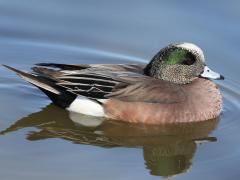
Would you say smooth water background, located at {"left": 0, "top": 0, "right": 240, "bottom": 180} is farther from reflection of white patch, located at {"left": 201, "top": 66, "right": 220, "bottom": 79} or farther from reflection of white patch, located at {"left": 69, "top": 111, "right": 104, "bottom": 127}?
reflection of white patch, located at {"left": 201, "top": 66, "right": 220, "bottom": 79}

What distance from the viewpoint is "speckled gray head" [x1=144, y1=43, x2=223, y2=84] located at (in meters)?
8.45

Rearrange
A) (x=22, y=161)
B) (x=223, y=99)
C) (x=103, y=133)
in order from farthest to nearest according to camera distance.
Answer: (x=223, y=99) → (x=103, y=133) → (x=22, y=161)

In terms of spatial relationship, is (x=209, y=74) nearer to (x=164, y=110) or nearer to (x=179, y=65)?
(x=179, y=65)

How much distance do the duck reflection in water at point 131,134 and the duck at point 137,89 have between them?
0.28 ft

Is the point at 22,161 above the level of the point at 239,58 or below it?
below

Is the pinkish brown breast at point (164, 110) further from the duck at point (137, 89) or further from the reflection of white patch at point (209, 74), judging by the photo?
the reflection of white patch at point (209, 74)

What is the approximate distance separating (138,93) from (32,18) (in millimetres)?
2374

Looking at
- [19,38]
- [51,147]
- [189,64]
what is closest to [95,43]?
[19,38]

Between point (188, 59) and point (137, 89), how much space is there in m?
0.69

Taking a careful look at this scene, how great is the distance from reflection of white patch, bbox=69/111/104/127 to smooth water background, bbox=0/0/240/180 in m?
0.07

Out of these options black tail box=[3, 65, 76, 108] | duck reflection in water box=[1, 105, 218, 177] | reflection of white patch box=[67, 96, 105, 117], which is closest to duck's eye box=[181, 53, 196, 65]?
duck reflection in water box=[1, 105, 218, 177]

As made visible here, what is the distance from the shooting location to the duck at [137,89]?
27.1ft

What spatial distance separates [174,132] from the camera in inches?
324

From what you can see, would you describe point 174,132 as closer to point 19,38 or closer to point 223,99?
point 223,99
